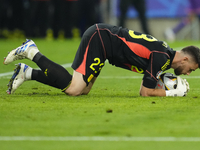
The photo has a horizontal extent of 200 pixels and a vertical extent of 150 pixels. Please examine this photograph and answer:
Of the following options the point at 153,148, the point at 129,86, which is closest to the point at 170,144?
the point at 153,148

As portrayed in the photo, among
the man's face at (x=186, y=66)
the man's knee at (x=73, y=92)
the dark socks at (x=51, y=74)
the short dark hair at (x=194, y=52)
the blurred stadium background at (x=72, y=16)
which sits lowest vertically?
the blurred stadium background at (x=72, y=16)

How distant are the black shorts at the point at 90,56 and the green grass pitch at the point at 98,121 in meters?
0.30

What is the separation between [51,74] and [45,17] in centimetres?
1379

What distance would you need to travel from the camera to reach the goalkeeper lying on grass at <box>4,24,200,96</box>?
15.8 feet

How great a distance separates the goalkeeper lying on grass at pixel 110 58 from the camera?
4828mm

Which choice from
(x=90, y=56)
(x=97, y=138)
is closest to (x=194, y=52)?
(x=90, y=56)

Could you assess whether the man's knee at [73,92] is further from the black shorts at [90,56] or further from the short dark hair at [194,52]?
the short dark hair at [194,52]

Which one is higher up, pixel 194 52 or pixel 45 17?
pixel 194 52

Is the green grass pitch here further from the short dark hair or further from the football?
the short dark hair

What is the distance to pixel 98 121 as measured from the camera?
3.62 metres

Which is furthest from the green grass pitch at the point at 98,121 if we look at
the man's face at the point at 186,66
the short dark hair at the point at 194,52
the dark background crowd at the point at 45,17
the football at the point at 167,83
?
the dark background crowd at the point at 45,17

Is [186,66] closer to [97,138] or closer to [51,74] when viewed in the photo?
[51,74]

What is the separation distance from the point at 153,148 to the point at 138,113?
1106 mm

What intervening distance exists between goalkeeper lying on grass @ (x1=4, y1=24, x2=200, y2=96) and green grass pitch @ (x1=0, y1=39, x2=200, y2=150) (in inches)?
6.3
